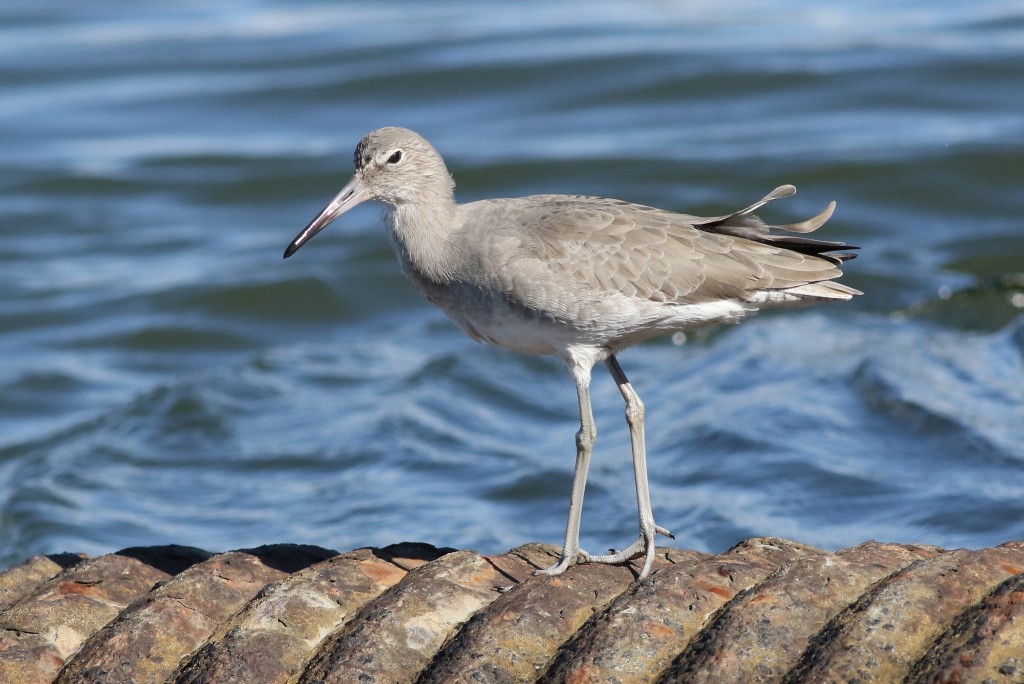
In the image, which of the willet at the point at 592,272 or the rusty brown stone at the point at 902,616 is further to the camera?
the willet at the point at 592,272

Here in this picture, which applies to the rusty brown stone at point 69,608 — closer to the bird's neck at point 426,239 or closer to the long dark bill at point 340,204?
the bird's neck at point 426,239

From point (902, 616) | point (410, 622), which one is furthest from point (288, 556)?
point (902, 616)

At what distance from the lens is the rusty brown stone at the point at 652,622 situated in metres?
4.27

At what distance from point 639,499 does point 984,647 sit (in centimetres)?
242

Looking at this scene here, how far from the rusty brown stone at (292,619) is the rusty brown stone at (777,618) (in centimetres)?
127

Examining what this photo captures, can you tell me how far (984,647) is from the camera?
394 cm

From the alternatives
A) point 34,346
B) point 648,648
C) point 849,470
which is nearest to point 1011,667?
point 648,648

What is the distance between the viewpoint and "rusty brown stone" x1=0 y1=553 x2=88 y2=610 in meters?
5.41

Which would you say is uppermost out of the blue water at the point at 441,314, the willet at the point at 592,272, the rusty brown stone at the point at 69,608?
the willet at the point at 592,272

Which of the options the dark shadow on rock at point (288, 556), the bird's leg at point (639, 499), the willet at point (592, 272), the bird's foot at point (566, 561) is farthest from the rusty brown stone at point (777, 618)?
the dark shadow on rock at point (288, 556)

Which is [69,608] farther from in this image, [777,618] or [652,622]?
[777,618]

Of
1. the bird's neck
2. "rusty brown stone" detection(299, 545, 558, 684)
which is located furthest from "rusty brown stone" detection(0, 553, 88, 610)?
the bird's neck

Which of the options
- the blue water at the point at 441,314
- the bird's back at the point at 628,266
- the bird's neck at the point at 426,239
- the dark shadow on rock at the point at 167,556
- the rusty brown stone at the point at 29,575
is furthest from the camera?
the blue water at the point at 441,314

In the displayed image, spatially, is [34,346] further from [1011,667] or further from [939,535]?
[1011,667]
